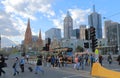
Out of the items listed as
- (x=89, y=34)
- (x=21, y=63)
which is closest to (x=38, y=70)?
(x=21, y=63)

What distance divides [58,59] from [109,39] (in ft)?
368

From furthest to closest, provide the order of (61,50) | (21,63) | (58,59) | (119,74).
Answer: (61,50)
(58,59)
(21,63)
(119,74)

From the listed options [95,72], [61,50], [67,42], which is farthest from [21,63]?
[67,42]

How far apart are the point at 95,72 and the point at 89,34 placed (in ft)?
21.6

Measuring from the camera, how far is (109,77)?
16797mm

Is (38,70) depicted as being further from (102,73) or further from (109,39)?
(109,39)

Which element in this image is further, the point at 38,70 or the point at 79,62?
the point at 79,62

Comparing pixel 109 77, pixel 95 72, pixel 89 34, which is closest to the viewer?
pixel 109 77

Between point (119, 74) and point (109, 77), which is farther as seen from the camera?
point (109, 77)

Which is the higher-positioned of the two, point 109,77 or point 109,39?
point 109,39

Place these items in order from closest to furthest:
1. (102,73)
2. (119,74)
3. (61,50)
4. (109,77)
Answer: (119,74) < (109,77) < (102,73) < (61,50)

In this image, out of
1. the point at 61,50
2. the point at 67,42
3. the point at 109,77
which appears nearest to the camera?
the point at 109,77

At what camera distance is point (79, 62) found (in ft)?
114

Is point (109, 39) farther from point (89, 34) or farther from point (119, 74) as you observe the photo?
point (119, 74)
